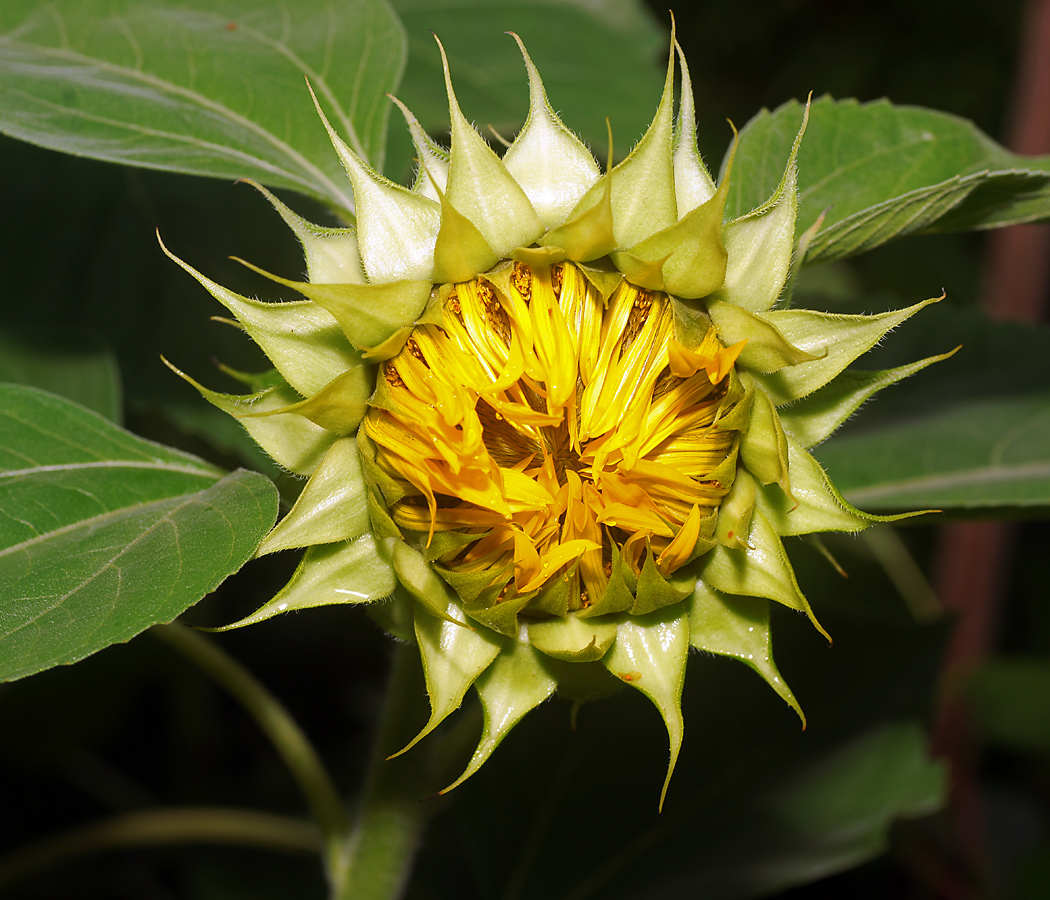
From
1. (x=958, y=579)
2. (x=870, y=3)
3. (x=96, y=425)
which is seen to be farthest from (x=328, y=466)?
(x=870, y=3)

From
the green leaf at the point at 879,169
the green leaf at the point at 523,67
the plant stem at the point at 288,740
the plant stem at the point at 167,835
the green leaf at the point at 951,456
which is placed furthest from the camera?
the plant stem at the point at 167,835

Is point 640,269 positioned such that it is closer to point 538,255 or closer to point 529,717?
point 538,255

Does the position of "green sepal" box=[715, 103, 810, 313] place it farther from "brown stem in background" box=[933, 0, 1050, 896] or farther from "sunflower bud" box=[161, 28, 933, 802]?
"brown stem in background" box=[933, 0, 1050, 896]

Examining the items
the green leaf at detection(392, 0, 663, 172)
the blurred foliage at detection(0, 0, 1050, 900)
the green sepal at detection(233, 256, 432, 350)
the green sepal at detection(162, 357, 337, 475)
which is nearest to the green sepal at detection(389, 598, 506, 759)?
the green sepal at detection(162, 357, 337, 475)

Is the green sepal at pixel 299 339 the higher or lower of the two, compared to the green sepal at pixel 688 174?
lower

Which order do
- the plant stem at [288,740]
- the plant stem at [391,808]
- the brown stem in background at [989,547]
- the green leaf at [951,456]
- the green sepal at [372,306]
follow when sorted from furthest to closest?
1. the brown stem in background at [989,547]
2. the green leaf at [951,456]
3. the plant stem at [288,740]
4. the plant stem at [391,808]
5. the green sepal at [372,306]

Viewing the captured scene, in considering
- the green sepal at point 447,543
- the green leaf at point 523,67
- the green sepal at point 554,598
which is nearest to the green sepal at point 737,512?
the green sepal at point 554,598

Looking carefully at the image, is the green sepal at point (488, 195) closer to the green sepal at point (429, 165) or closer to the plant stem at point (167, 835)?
the green sepal at point (429, 165)
